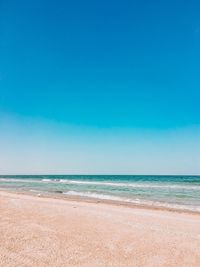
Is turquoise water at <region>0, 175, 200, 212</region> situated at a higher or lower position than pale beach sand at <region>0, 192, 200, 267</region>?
higher

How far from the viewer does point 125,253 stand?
23.9 ft

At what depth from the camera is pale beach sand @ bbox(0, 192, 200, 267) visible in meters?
6.64

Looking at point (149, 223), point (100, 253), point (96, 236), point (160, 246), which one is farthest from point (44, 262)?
point (149, 223)

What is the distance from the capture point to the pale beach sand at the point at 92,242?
261 inches

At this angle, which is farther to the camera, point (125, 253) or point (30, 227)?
point (30, 227)

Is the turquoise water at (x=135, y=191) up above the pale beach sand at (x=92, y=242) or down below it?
above

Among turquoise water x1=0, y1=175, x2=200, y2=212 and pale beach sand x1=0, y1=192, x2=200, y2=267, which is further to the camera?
turquoise water x1=0, y1=175, x2=200, y2=212

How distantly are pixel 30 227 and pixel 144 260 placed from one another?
419 centimetres

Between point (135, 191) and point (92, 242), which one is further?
point (135, 191)

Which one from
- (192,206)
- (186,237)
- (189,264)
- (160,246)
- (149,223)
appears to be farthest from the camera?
(192,206)

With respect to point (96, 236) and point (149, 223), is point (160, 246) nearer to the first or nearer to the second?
point (96, 236)

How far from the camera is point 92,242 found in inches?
320

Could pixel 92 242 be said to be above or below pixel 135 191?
below

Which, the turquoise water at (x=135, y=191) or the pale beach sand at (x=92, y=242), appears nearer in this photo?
the pale beach sand at (x=92, y=242)
